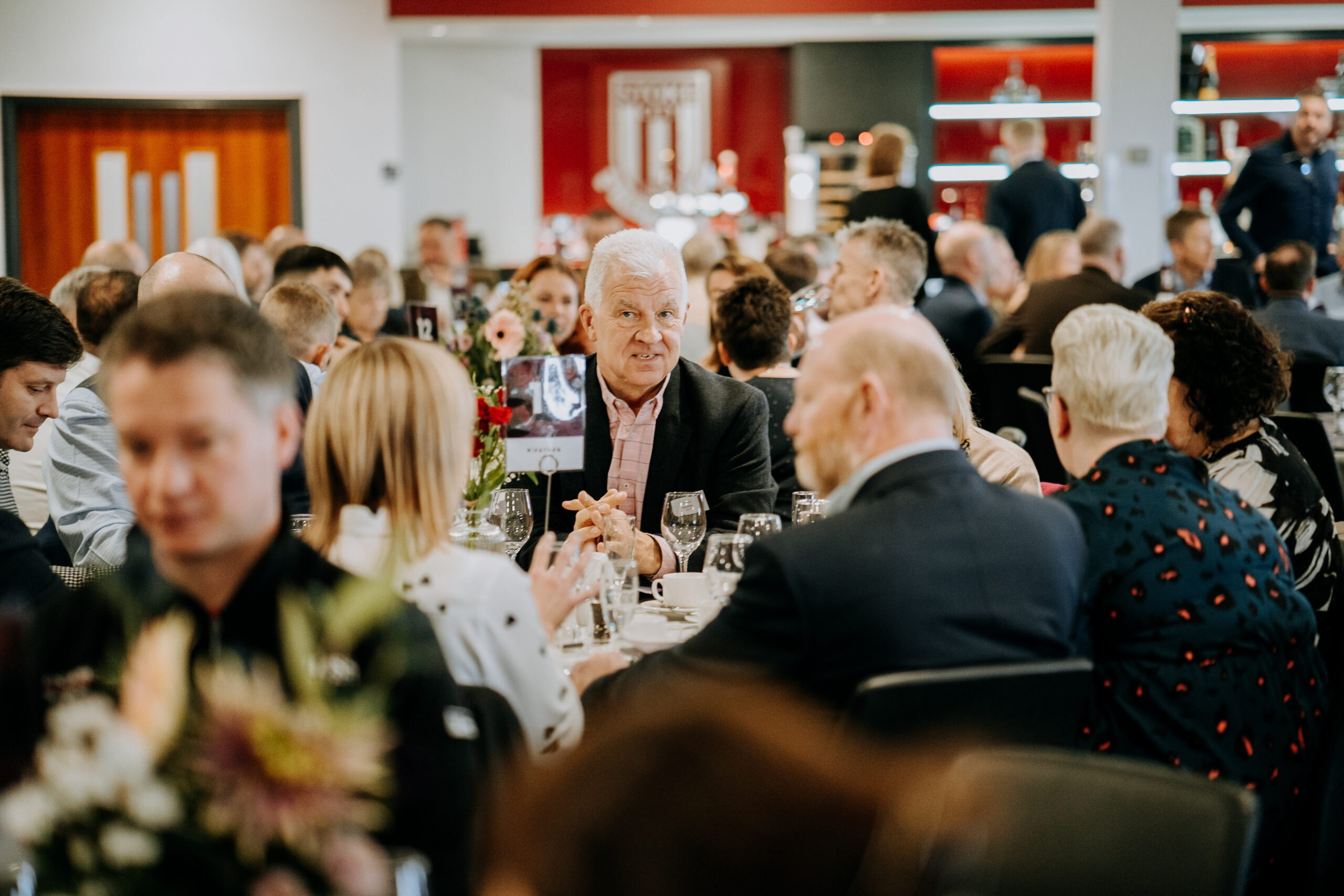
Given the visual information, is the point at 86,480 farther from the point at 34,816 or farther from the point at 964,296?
the point at 964,296

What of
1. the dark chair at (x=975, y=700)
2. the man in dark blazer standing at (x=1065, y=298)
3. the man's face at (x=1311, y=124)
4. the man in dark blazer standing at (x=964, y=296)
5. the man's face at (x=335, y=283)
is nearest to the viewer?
the dark chair at (x=975, y=700)

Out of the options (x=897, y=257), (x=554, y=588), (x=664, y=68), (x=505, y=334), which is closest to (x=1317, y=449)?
(x=897, y=257)

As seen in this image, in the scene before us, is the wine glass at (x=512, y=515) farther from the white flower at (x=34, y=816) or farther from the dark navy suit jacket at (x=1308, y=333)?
the dark navy suit jacket at (x=1308, y=333)

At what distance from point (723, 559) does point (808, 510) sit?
572 mm

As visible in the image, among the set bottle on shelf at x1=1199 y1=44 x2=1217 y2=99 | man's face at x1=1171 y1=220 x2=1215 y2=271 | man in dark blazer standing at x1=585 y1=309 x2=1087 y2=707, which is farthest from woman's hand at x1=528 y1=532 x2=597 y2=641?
bottle on shelf at x1=1199 y1=44 x2=1217 y2=99

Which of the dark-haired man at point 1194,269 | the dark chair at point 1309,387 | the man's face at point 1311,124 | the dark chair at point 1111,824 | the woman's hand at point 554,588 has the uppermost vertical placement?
the man's face at point 1311,124

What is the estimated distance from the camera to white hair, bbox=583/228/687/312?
3.16m

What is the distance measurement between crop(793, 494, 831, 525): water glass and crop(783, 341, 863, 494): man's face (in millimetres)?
906

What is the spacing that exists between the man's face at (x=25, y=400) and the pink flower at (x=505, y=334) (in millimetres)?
965

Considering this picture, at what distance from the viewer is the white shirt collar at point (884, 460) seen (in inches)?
72.7

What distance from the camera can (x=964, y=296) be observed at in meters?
6.48

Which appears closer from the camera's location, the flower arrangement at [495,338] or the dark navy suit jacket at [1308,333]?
the flower arrangement at [495,338]

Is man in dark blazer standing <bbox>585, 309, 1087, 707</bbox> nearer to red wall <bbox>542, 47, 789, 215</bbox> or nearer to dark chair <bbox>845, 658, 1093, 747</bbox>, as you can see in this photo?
dark chair <bbox>845, 658, 1093, 747</bbox>

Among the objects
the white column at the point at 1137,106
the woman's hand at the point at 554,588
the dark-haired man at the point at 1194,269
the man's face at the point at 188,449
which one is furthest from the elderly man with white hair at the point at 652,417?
the white column at the point at 1137,106
